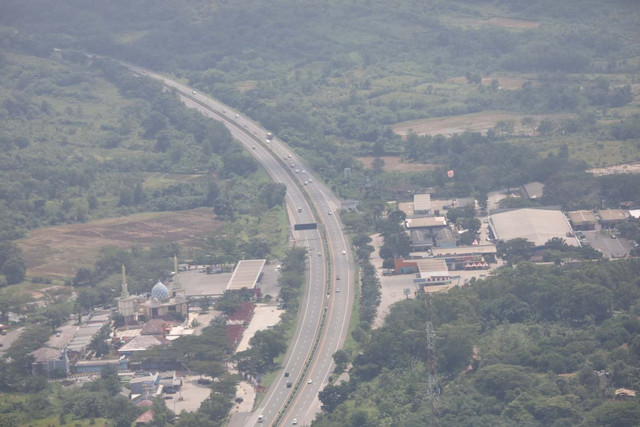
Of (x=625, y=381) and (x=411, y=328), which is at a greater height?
(x=411, y=328)

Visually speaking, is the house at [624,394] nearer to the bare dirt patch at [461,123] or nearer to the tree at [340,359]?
the tree at [340,359]

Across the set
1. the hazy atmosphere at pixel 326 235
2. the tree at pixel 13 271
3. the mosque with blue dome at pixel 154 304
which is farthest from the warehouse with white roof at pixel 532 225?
the tree at pixel 13 271

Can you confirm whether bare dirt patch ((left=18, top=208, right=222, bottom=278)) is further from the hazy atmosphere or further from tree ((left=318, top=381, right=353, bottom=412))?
tree ((left=318, top=381, right=353, bottom=412))

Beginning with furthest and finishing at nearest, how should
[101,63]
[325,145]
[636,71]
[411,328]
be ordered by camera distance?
1. [101,63]
2. [636,71]
3. [325,145]
4. [411,328]

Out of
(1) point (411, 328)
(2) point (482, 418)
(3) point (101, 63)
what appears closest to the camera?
(2) point (482, 418)

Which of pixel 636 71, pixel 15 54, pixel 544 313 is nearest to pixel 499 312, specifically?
pixel 544 313

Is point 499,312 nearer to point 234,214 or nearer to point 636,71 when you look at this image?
point 234,214

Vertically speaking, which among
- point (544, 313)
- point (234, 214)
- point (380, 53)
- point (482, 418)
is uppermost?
point (380, 53)
